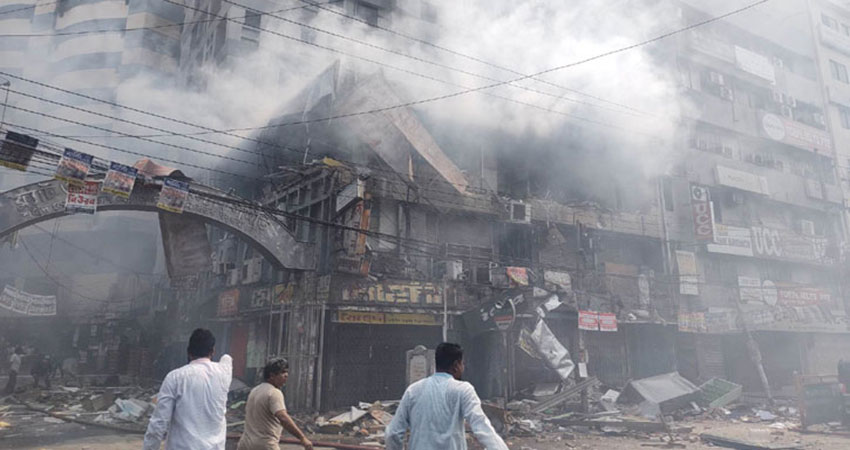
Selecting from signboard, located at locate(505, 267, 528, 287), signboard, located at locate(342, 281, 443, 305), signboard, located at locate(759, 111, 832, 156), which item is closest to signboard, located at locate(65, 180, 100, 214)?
signboard, located at locate(342, 281, 443, 305)

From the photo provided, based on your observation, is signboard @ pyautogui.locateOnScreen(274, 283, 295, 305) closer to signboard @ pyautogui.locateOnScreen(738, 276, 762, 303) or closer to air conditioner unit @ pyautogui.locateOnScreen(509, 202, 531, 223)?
air conditioner unit @ pyautogui.locateOnScreen(509, 202, 531, 223)

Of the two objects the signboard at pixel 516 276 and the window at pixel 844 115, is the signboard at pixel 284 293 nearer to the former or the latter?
the signboard at pixel 516 276

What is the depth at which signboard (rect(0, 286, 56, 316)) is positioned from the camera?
22.5 meters

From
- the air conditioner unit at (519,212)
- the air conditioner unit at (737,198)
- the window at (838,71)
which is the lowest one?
the air conditioner unit at (519,212)

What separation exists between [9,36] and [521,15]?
→ 1285 inches

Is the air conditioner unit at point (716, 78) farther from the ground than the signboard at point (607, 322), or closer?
farther from the ground

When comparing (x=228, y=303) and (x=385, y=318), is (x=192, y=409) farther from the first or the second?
(x=228, y=303)

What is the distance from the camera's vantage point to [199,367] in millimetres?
3658

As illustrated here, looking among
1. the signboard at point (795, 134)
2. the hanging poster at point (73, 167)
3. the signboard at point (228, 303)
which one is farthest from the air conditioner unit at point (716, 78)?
the hanging poster at point (73, 167)

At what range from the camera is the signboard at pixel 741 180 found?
30156 mm

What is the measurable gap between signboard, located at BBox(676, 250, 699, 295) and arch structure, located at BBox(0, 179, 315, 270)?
18741 millimetres

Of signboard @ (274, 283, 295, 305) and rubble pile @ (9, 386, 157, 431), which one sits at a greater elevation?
signboard @ (274, 283, 295, 305)

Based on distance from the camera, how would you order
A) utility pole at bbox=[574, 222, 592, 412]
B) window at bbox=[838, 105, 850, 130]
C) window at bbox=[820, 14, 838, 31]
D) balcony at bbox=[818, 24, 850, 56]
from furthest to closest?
window at bbox=[820, 14, 838, 31] → balcony at bbox=[818, 24, 850, 56] → window at bbox=[838, 105, 850, 130] → utility pole at bbox=[574, 222, 592, 412]

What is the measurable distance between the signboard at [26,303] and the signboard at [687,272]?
28592mm
